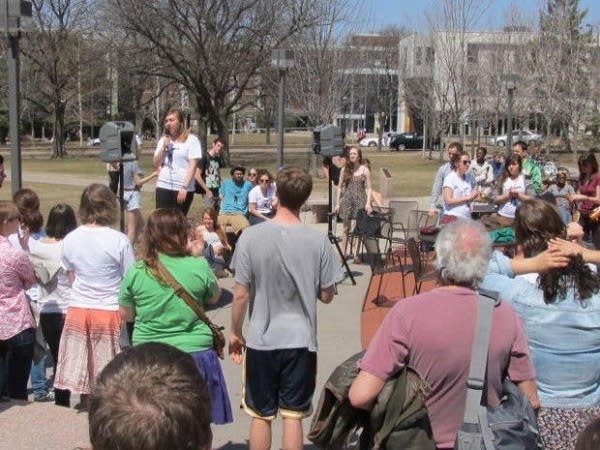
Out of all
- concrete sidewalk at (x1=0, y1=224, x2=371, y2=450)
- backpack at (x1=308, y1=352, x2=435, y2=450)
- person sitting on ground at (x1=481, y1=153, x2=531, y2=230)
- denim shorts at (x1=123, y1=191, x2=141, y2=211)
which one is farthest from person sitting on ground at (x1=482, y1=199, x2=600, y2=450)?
denim shorts at (x1=123, y1=191, x2=141, y2=211)

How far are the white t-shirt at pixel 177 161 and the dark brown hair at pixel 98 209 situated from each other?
368 centimetres

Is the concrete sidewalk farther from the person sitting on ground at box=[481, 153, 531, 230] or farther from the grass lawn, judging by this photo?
the grass lawn

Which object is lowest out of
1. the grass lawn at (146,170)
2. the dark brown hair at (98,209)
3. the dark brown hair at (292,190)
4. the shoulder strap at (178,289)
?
the grass lawn at (146,170)

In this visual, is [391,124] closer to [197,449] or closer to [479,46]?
[479,46]

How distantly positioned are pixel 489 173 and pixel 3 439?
16.9 m

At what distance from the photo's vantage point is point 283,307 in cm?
447

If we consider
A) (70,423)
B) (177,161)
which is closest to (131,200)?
(177,161)

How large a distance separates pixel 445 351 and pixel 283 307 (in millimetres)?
1481

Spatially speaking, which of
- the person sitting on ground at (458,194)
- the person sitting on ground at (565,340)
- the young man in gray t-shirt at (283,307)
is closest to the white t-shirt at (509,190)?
the person sitting on ground at (458,194)

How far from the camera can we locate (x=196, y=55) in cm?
3372

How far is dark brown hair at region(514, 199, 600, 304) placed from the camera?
11.6 ft

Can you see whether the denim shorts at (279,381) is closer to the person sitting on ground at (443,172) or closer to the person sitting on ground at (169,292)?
the person sitting on ground at (169,292)

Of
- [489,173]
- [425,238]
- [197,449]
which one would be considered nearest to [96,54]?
[489,173]

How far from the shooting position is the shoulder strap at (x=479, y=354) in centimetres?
301
